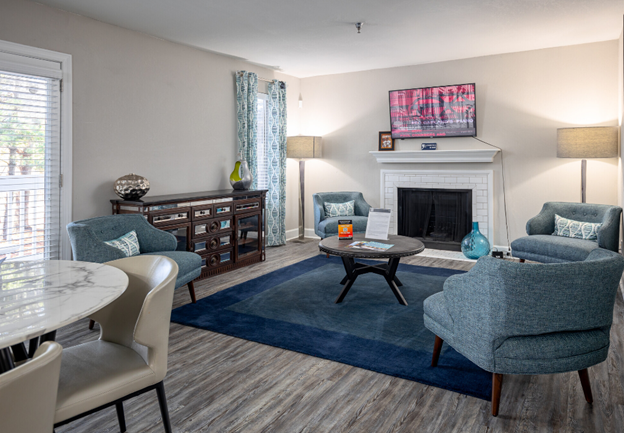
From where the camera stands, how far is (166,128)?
5.03 meters

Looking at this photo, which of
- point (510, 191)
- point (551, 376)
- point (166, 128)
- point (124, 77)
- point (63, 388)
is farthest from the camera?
point (510, 191)

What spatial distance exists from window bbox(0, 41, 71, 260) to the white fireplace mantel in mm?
4068

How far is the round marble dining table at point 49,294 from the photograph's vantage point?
126cm

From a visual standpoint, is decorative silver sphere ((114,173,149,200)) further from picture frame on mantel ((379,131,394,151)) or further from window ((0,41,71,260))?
picture frame on mantel ((379,131,394,151))

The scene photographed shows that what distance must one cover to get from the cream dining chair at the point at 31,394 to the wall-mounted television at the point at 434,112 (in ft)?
18.8

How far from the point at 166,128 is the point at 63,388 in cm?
395

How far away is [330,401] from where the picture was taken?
2.35m

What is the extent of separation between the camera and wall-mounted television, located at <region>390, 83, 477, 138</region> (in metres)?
5.94

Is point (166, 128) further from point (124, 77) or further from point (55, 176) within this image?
point (55, 176)

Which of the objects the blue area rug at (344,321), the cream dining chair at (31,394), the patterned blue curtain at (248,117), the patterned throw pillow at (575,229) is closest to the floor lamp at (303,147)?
the patterned blue curtain at (248,117)

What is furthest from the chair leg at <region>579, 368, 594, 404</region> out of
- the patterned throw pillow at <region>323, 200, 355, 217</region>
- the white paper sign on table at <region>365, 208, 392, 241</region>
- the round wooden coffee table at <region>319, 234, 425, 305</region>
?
the patterned throw pillow at <region>323, 200, 355, 217</region>

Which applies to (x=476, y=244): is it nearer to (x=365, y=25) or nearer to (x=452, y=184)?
(x=452, y=184)

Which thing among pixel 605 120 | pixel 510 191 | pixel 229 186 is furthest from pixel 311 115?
pixel 605 120

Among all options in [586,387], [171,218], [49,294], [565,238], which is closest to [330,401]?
[586,387]
